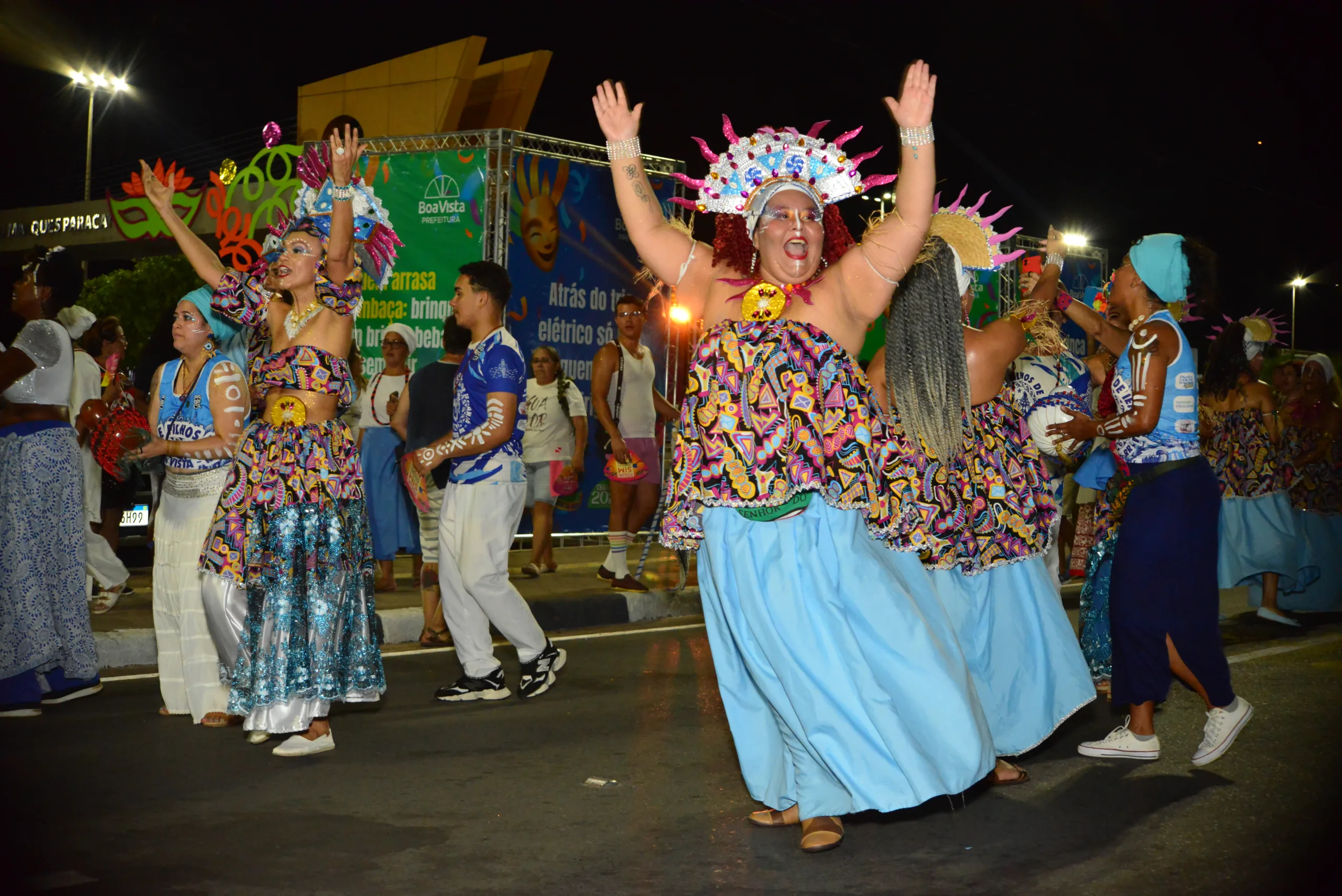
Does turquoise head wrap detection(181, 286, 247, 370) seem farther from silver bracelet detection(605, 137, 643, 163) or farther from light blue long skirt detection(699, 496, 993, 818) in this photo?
light blue long skirt detection(699, 496, 993, 818)

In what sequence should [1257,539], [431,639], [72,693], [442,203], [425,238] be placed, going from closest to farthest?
[72,693], [431,639], [1257,539], [442,203], [425,238]

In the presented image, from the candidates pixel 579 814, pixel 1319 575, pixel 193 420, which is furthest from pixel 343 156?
pixel 1319 575

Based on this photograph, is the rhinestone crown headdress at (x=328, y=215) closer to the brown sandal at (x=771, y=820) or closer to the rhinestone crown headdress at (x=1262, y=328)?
the brown sandal at (x=771, y=820)

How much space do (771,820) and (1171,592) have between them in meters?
2.12

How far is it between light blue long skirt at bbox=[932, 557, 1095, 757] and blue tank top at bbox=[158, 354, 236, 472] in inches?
133

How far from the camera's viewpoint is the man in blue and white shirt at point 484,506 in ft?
22.9

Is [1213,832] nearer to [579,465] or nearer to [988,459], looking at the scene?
[988,459]

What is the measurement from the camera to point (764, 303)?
173 inches

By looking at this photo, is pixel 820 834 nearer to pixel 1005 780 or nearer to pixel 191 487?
pixel 1005 780

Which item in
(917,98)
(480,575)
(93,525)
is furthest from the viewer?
(93,525)

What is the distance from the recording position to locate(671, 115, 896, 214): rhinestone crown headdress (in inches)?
180

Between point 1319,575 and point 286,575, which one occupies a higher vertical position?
point 286,575

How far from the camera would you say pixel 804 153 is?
458 centimetres

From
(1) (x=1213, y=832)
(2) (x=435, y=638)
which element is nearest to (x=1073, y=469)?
(2) (x=435, y=638)
